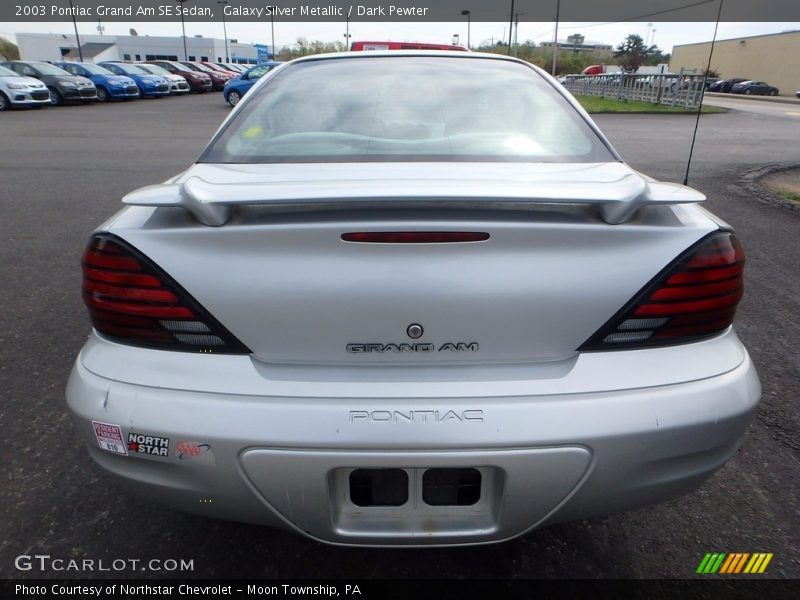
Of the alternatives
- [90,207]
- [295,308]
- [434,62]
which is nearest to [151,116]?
[90,207]

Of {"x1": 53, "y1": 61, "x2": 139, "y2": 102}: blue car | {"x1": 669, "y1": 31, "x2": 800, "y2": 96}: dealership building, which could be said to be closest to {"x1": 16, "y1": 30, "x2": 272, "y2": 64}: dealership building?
{"x1": 669, "y1": 31, "x2": 800, "y2": 96}: dealership building

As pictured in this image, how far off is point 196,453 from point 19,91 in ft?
70.6

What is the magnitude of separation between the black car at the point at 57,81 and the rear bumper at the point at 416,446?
23135 millimetres

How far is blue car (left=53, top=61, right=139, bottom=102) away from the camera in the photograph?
23.2m

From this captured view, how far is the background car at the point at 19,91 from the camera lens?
18.1 metres

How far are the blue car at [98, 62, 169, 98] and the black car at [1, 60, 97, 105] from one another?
15.2 feet

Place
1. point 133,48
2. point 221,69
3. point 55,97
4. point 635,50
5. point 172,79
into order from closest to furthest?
point 55,97 < point 172,79 < point 221,69 < point 133,48 < point 635,50

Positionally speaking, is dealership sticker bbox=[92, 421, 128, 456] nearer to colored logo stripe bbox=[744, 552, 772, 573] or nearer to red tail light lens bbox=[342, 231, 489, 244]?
red tail light lens bbox=[342, 231, 489, 244]

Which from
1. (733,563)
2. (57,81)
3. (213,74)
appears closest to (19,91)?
(57,81)

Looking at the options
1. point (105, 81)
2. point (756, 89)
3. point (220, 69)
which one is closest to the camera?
point (105, 81)

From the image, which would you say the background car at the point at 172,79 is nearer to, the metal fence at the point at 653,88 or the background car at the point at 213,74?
the background car at the point at 213,74

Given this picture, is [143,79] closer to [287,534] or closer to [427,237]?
[287,534]

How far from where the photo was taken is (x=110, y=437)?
145 centimetres

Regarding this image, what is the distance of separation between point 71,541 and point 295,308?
1.22 m
